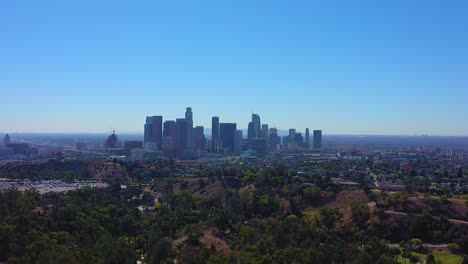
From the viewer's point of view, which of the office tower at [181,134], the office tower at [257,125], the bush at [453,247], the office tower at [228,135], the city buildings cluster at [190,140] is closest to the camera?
the bush at [453,247]

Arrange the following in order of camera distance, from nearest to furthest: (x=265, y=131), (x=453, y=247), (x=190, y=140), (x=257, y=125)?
(x=453, y=247)
(x=190, y=140)
(x=265, y=131)
(x=257, y=125)

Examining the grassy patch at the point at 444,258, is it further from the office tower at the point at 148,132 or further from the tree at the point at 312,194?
the office tower at the point at 148,132

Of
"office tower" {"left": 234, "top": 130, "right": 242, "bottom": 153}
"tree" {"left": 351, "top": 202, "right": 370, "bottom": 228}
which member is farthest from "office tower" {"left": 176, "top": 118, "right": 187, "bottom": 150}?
"tree" {"left": 351, "top": 202, "right": 370, "bottom": 228}

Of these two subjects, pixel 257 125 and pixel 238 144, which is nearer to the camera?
pixel 238 144

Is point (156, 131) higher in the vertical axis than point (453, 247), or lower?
higher

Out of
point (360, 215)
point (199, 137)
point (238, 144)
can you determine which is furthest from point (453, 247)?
point (238, 144)

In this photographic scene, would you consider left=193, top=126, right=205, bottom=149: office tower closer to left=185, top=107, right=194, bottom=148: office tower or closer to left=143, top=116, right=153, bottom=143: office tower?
left=185, top=107, right=194, bottom=148: office tower

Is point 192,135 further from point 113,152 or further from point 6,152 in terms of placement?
point 6,152

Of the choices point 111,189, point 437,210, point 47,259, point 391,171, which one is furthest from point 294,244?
point 391,171

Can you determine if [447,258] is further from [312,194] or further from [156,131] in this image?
[156,131]

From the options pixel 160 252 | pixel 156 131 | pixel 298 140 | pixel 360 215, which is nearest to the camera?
pixel 160 252

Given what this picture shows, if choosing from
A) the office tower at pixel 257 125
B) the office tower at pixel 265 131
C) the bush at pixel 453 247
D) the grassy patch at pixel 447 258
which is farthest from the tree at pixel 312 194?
the office tower at pixel 257 125
